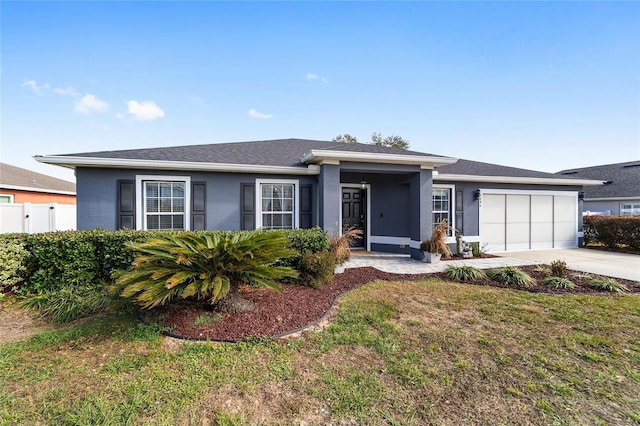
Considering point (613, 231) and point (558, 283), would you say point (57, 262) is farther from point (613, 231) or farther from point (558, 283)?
point (613, 231)

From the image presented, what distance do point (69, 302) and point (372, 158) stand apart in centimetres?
693

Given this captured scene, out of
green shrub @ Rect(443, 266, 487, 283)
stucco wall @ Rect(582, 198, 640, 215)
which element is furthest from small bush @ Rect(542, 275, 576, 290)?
stucco wall @ Rect(582, 198, 640, 215)

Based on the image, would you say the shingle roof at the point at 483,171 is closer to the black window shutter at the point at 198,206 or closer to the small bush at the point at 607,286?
the small bush at the point at 607,286

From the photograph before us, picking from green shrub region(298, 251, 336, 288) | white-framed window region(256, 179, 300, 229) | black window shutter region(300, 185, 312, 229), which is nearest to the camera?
green shrub region(298, 251, 336, 288)

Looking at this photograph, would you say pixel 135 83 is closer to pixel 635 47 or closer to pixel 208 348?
pixel 208 348

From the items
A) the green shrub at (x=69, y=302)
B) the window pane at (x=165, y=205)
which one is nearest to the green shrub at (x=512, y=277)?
the green shrub at (x=69, y=302)

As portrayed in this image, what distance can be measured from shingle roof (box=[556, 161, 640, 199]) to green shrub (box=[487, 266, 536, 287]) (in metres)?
13.2

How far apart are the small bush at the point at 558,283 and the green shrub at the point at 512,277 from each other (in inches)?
9.2

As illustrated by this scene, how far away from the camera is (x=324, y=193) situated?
729cm

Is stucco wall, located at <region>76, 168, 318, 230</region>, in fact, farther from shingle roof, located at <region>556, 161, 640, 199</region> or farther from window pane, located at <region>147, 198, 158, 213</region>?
shingle roof, located at <region>556, 161, 640, 199</region>

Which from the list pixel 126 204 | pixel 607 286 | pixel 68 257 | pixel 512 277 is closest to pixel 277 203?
pixel 126 204

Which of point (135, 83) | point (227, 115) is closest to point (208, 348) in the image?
point (135, 83)

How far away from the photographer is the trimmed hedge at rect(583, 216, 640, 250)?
1038 cm

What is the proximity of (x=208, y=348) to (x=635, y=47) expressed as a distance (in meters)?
14.3
